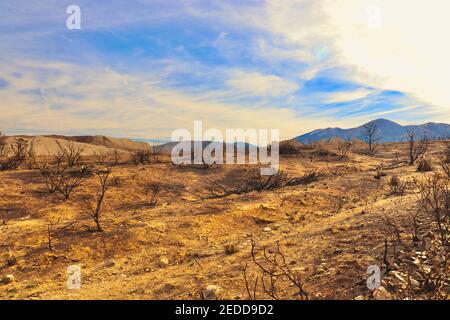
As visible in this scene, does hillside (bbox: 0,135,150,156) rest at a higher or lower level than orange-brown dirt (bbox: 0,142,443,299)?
higher

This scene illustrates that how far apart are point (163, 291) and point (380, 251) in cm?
286

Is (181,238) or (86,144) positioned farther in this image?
(86,144)

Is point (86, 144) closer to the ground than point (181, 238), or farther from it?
farther from it

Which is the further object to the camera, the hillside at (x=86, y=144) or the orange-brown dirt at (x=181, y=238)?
the hillside at (x=86, y=144)

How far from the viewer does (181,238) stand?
20.9ft

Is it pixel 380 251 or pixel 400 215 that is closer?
pixel 380 251

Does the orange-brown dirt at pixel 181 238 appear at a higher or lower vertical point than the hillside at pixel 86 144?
lower

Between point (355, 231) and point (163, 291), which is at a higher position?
point (355, 231)

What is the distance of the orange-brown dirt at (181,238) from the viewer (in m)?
4.18

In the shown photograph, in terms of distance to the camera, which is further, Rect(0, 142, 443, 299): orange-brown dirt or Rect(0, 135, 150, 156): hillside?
Rect(0, 135, 150, 156): hillside

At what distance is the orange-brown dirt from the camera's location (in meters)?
4.18

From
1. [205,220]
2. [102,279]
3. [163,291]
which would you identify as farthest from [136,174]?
[163,291]

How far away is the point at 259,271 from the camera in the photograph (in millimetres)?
4301
